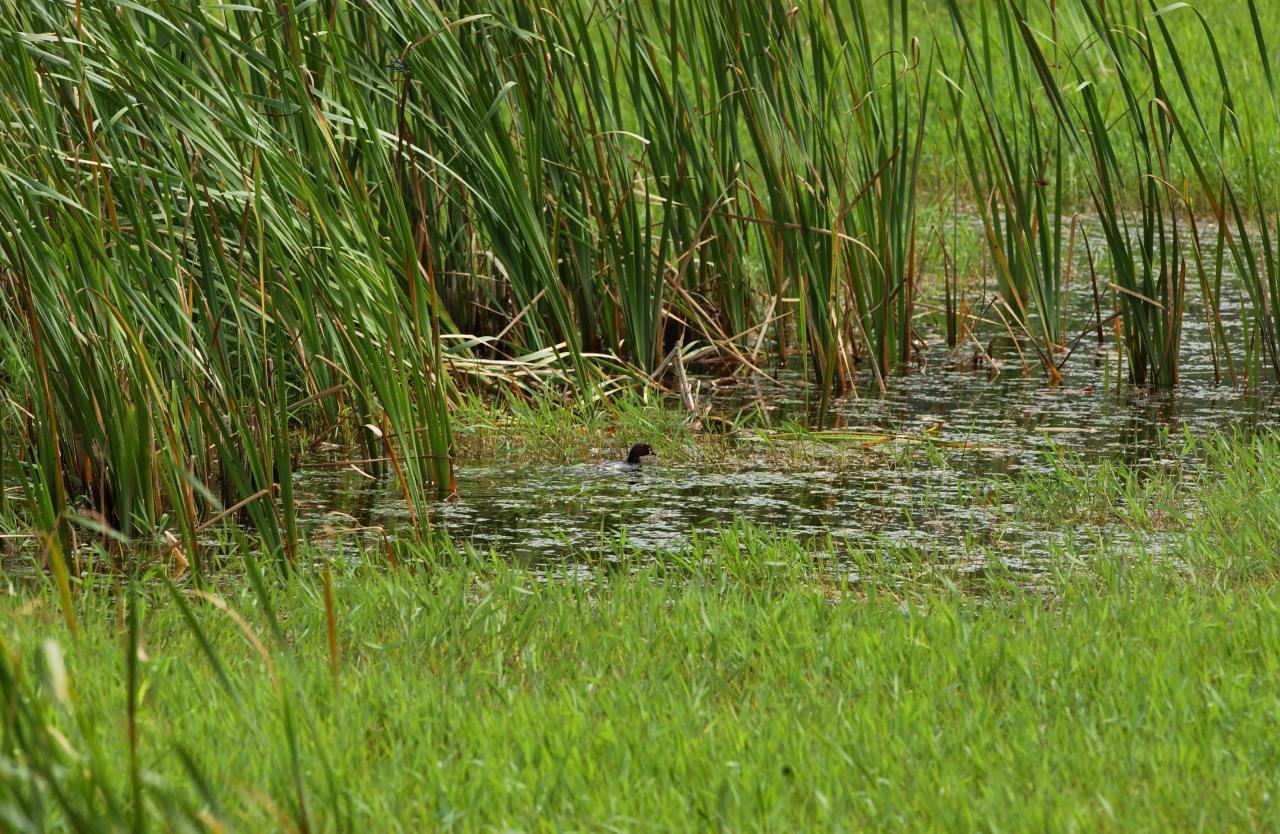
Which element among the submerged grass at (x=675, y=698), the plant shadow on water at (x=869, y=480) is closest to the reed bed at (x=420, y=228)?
the plant shadow on water at (x=869, y=480)

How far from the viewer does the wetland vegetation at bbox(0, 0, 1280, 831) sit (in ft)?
7.39

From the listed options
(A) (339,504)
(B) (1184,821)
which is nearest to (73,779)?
(B) (1184,821)

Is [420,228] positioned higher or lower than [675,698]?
higher

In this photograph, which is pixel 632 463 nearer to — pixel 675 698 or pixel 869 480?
pixel 869 480

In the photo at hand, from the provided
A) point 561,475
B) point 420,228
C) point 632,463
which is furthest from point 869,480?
point 420,228

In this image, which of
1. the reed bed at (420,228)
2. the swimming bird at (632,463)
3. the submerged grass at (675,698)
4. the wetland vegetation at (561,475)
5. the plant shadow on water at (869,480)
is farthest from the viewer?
the swimming bird at (632,463)

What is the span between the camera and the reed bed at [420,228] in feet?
11.0

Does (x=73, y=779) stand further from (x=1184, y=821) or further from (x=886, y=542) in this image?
(x=886, y=542)

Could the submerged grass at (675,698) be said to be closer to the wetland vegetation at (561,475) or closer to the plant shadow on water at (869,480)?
the wetland vegetation at (561,475)

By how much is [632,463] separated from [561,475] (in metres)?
0.21

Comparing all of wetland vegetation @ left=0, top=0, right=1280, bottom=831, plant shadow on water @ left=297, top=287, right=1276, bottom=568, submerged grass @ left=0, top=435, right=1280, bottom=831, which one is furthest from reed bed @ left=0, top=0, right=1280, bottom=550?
submerged grass @ left=0, top=435, right=1280, bottom=831

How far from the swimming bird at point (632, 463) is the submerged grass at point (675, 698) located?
1024 mm

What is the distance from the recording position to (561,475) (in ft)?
14.8

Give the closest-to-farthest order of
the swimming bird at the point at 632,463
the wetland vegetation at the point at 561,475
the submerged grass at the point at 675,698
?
the submerged grass at the point at 675,698, the wetland vegetation at the point at 561,475, the swimming bird at the point at 632,463
